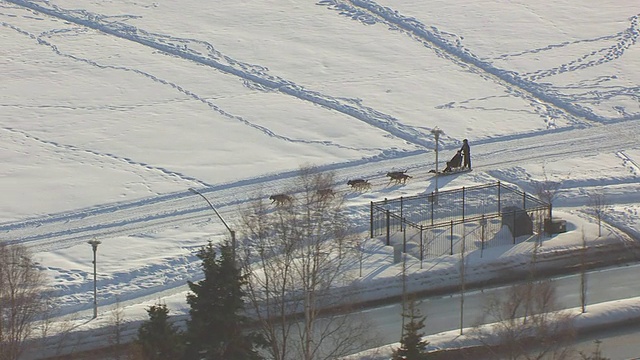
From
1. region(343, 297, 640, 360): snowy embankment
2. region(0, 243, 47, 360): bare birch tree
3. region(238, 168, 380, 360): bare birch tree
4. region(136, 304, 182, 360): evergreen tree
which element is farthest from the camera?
region(343, 297, 640, 360): snowy embankment

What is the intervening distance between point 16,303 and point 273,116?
90.8ft

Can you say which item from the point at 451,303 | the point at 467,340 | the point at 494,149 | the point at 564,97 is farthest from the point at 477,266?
the point at 564,97

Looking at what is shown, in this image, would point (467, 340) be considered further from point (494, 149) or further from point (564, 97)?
point (564, 97)

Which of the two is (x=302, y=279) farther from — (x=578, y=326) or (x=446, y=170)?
(x=446, y=170)

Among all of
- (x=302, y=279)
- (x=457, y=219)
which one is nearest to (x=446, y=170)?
(x=457, y=219)

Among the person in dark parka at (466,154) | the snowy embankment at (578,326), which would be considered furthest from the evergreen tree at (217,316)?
the person in dark parka at (466,154)

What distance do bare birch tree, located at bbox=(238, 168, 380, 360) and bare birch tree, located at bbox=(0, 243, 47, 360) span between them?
5.62 m

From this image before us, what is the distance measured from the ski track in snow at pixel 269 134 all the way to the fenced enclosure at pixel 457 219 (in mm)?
1283

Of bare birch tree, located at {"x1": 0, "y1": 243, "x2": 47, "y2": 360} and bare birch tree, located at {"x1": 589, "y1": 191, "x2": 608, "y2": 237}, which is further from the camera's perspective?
bare birch tree, located at {"x1": 589, "y1": 191, "x2": 608, "y2": 237}

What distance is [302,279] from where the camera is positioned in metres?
34.1

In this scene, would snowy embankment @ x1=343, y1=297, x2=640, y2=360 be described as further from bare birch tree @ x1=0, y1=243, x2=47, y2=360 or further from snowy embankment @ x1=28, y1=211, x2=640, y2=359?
bare birch tree @ x1=0, y1=243, x2=47, y2=360

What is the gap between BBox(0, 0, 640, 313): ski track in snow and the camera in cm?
4594

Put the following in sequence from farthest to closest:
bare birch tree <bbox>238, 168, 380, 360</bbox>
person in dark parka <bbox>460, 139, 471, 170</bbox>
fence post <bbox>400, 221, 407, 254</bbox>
A: person in dark parka <bbox>460, 139, 471, 170</bbox> < fence post <bbox>400, 221, 407, 254</bbox> < bare birch tree <bbox>238, 168, 380, 360</bbox>

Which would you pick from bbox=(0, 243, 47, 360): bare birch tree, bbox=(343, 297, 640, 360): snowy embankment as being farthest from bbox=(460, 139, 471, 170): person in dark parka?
bbox=(0, 243, 47, 360): bare birch tree
